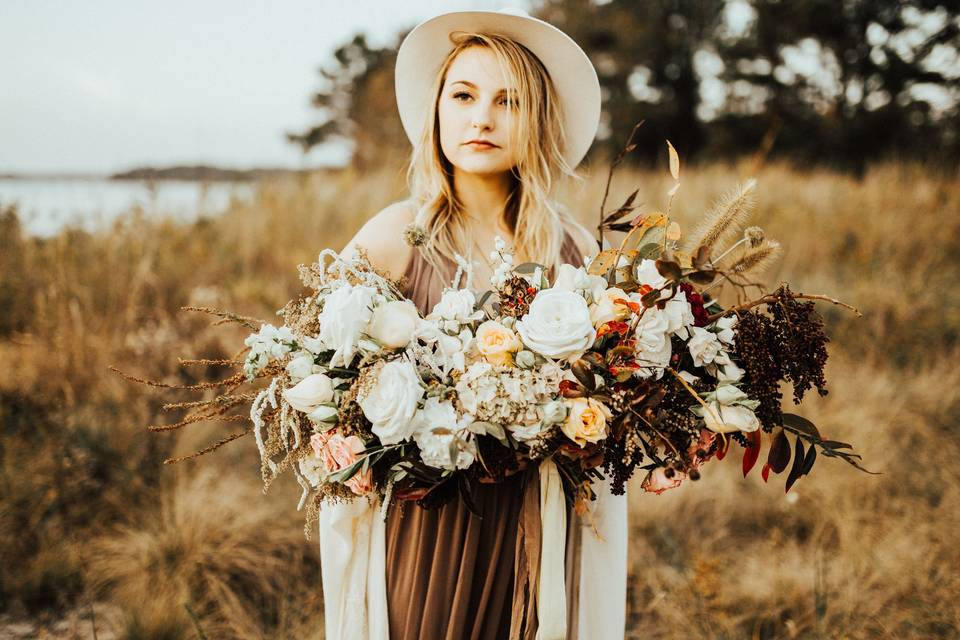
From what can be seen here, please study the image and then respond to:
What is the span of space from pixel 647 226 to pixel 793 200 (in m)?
7.40

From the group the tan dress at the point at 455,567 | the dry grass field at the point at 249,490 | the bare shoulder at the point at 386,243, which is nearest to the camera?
the tan dress at the point at 455,567

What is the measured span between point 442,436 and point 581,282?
0.46 metres

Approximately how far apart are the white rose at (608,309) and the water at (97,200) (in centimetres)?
442

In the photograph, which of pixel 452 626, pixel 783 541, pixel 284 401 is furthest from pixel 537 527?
pixel 783 541

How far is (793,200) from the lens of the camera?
7.87 m

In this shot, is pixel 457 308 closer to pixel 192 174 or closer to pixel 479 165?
pixel 479 165

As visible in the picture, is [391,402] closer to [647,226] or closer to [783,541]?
[647,226]

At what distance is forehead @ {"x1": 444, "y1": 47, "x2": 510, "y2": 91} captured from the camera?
1.93 m

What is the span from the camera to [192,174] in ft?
19.2

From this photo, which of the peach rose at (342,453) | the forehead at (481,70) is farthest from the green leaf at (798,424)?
the forehead at (481,70)

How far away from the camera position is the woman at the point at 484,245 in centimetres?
169

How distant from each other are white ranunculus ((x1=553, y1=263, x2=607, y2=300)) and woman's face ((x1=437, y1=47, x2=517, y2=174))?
0.65 meters

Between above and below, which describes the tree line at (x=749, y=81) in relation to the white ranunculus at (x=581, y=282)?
above

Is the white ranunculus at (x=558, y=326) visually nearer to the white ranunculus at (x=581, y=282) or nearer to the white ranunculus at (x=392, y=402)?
the white ranunculus at (x=581, y=282)
